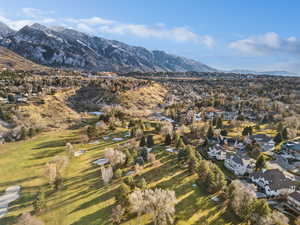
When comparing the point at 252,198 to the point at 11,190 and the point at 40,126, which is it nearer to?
the point at 11,190

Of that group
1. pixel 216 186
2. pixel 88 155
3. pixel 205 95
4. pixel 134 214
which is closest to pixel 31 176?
pixel 88 155

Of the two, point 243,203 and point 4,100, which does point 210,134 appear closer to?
point 243,203

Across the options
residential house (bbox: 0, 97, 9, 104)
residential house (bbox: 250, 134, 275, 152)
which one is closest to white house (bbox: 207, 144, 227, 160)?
residential house (bbox: 250, 134, 275, 152)

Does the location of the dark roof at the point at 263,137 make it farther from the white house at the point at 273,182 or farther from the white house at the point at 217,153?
the white house at the point at 273,182

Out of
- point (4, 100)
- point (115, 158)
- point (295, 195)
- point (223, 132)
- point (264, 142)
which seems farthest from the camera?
point (4, 100)

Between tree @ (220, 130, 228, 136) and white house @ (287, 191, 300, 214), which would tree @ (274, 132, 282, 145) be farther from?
white house @ (287, 191, 300, 214)

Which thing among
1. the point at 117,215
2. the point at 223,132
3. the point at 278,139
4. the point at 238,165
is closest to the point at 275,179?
the point at 238,165
